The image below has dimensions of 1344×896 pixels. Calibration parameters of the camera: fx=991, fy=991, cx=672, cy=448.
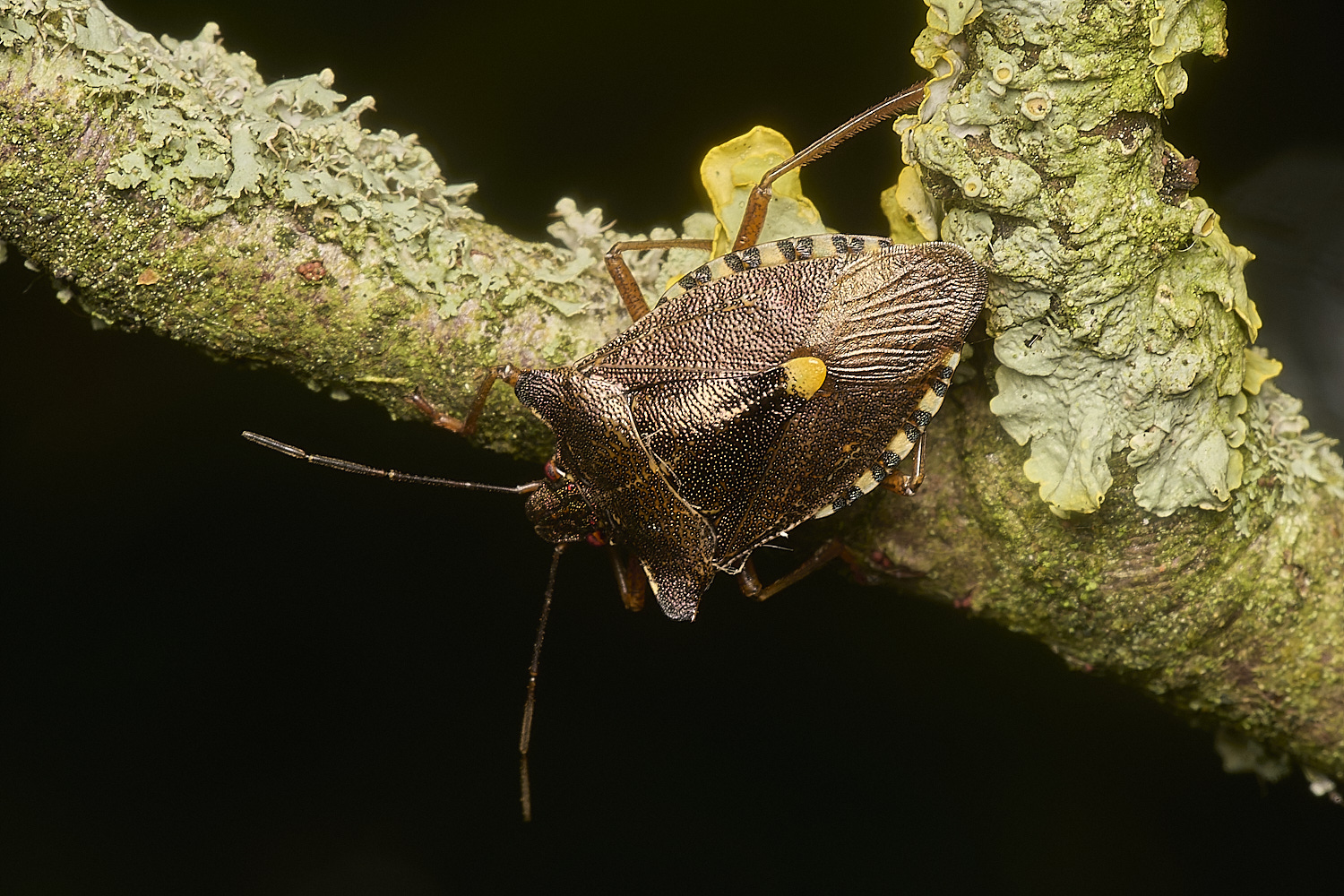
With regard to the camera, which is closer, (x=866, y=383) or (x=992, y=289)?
(x=992, y=289)

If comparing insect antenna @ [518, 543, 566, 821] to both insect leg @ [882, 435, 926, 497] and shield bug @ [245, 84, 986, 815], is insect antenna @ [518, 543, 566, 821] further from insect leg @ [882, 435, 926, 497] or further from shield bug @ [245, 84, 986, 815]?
insect leg @ [882, 435, 926, 497]

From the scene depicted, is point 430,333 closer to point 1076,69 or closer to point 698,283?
point 698,283

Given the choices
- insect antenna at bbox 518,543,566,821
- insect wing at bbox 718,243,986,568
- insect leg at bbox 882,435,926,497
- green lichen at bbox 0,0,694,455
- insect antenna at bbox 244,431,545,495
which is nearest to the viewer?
→ green lichen at bbox 0,0,694,455

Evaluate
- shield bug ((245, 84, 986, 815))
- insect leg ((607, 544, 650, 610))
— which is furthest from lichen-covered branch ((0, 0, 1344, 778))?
insect leg ((607, 544, 650, 610))


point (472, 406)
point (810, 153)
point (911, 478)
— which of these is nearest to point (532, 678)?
point (472, 406)

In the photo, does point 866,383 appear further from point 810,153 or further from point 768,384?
point 810,153

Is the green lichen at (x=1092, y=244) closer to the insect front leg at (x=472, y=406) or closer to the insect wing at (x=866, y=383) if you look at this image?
the insect wing at (x=866, y=383)

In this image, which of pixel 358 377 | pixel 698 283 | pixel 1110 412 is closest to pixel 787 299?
pixel 698 283

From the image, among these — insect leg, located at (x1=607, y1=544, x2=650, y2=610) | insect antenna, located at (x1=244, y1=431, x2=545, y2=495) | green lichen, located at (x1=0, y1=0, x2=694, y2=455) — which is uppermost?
green lichen, located at (x1=0, y1=0, x2=694, y2=455)

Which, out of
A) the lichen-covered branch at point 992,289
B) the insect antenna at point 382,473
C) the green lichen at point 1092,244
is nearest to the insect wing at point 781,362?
the lichen-covered branch at point 992,289
